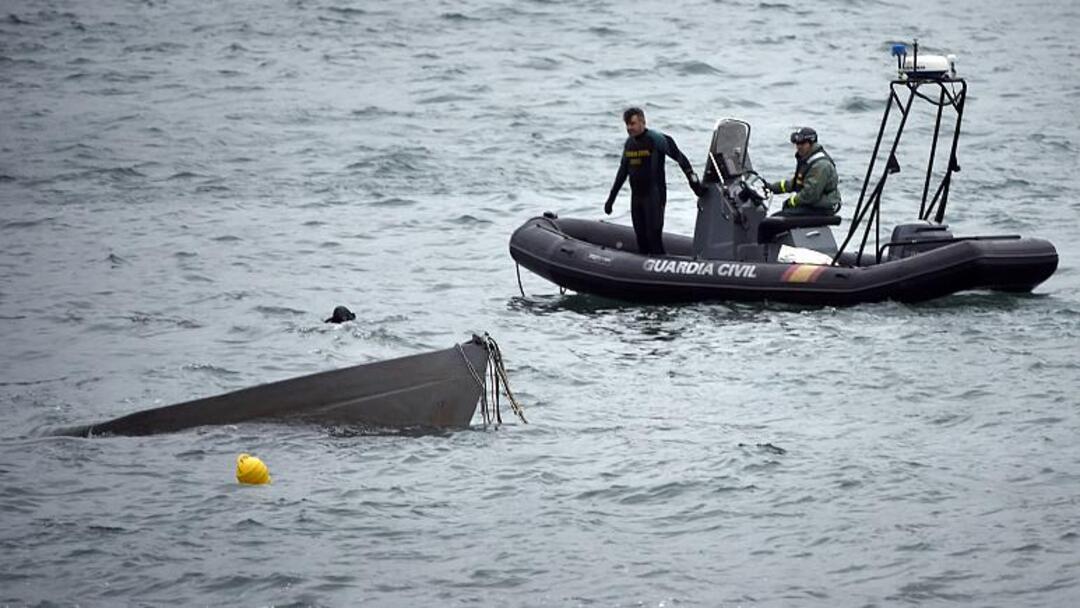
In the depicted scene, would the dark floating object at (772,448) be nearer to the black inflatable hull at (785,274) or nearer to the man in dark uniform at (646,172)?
the black inflatable hull at (785,274)

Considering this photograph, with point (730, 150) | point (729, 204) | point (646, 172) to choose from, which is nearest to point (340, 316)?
point (646, 172)

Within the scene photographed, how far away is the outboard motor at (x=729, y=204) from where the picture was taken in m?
16.2

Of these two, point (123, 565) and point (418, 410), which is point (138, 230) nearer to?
point (418, 410)

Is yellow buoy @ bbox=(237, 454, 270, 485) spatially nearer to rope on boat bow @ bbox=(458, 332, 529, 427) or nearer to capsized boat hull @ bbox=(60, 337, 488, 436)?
capsized boat hull @ bbox=(60, 337, 488, 436)

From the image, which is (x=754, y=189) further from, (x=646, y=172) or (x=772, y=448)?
(x=772, y=448)

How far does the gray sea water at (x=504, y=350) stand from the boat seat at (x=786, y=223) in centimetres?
74

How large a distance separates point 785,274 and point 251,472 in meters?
5.92

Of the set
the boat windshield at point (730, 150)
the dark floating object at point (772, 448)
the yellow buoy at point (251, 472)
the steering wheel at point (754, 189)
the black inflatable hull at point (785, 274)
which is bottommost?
the dark floating object at point (772, 448)

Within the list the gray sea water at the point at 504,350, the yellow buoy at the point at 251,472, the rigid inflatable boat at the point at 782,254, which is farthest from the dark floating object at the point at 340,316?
the yellow buoy at the point at 251,472

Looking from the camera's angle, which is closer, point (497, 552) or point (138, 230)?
point (497, 552)

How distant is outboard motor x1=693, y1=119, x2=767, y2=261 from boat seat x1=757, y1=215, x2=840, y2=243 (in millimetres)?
237

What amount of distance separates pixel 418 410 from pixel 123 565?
8.90 ft

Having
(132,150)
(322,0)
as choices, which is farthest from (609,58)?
(132,150)

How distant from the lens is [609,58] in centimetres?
3256
